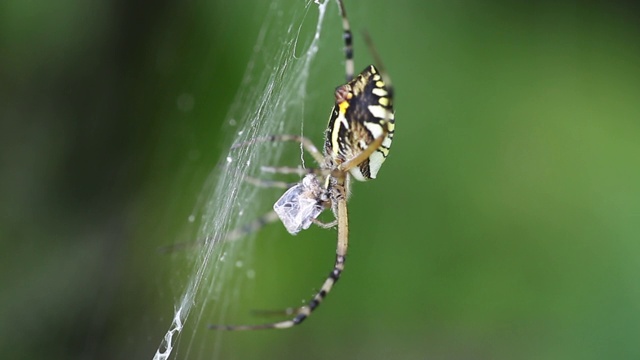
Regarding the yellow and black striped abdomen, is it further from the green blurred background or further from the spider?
the green blurred background

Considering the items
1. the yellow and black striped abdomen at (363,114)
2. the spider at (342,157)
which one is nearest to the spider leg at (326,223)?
the spider at (342,157)

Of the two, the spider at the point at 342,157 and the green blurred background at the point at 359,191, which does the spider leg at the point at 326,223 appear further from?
the green blurred background at the point at 359,191

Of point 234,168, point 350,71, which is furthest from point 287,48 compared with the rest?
point 234,168

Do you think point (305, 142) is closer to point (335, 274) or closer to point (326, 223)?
point (326, 223)

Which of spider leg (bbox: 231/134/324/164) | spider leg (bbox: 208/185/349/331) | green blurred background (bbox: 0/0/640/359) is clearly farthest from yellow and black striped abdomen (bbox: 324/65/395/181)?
green blurred background (bbox: 0/0/640/359)

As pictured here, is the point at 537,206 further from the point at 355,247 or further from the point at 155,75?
the point at 155,75

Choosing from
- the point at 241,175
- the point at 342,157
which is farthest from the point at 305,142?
the point at 241,175
